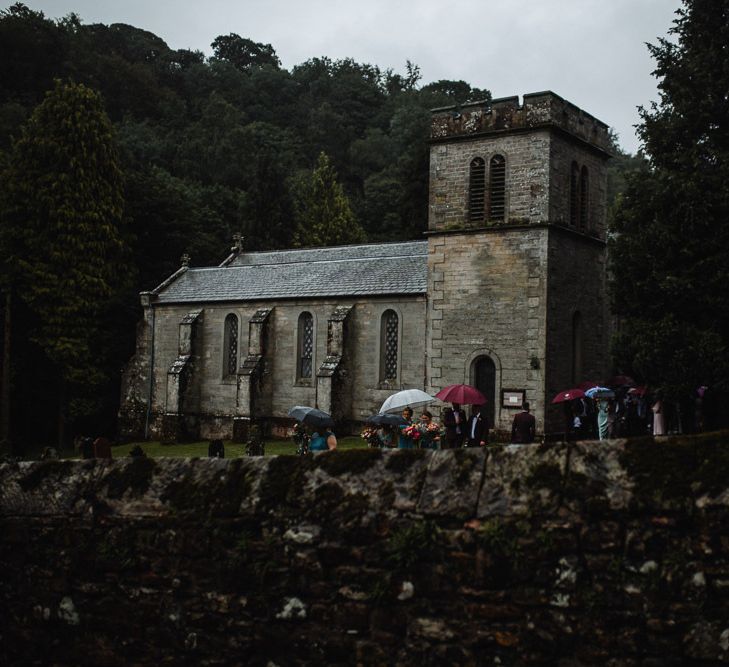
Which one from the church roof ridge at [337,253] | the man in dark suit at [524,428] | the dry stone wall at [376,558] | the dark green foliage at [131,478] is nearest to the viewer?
the dry stone wall at [376,558]

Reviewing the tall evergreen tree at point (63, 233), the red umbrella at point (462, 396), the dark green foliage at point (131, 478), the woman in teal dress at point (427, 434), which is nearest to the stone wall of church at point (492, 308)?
the red umbrella at point (462, 396)

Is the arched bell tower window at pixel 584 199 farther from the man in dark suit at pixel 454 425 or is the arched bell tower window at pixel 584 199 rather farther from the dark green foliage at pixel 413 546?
the dark green foliage at pixel 413 546

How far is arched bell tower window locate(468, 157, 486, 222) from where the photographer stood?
31453 mm

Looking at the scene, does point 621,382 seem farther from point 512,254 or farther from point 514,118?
point 514,118

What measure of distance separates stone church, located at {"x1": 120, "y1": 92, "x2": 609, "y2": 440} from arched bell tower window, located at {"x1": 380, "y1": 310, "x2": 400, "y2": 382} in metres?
0.05

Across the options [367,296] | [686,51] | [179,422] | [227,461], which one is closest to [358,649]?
[227,461]

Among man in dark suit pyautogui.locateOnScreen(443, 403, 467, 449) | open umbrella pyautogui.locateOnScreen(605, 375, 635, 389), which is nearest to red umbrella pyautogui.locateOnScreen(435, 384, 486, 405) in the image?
man in dark suit pyautogui.locateOnScreen(443, 403, 467, 449)

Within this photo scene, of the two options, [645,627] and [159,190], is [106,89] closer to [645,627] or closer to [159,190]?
[159,190]

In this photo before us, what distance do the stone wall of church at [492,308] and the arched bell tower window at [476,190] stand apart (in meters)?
0.83

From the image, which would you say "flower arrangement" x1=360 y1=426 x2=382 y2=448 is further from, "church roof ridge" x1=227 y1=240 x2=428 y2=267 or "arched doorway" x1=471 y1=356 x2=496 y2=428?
"church roof ridge" x1=227 y1=240 x2=428 y2=267

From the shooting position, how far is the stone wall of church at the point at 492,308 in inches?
1178

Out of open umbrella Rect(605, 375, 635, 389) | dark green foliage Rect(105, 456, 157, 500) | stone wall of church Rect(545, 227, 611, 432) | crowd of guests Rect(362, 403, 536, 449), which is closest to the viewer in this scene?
dark green foliage Rect(105, 456, 157, 500)

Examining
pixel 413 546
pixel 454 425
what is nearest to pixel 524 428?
pixel 454 425

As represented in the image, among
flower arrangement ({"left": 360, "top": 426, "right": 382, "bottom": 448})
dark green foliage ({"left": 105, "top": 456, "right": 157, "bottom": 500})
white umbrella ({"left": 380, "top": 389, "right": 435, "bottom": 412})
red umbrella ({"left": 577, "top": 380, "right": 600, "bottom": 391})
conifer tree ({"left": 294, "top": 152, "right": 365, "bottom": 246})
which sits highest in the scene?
conifer tree ({"left": 294, "top": 152, "right": 365, "bottom": 246})
